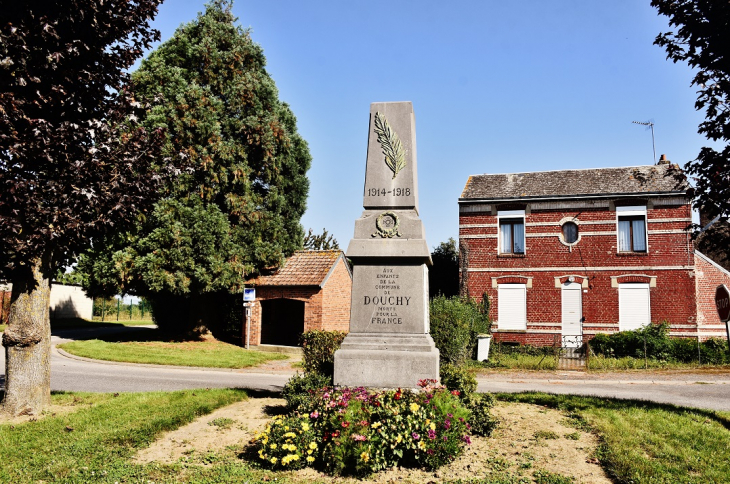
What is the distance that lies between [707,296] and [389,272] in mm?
19795

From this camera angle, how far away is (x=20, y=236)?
6.70 meters

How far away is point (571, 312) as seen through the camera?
874 inches

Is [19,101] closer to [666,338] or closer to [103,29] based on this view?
→ [103,29]

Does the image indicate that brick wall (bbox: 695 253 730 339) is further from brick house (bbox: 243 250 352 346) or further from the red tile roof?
the red tile roof

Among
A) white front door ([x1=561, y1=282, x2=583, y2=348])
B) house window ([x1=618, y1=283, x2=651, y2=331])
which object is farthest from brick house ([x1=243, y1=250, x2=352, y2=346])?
house window ([x1=618, y1=283, x2=651, y2=331])

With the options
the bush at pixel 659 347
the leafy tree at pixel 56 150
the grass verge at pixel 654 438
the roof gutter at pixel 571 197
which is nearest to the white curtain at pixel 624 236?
the roof gutter at pixel 571 197

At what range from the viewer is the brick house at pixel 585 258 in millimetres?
21312

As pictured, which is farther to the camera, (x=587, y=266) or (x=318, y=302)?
(x=587, y=266)

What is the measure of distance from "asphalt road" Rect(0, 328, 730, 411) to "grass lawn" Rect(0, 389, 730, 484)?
2.32m

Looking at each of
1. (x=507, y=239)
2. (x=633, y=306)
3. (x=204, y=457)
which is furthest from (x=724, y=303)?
(x=507, y=239)

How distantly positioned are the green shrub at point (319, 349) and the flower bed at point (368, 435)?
2675 millimetres

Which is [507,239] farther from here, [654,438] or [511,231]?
[654,438]

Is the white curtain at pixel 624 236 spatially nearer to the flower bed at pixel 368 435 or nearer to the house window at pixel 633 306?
the house window at pixel 633 306

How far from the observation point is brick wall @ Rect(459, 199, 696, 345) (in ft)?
69.6
